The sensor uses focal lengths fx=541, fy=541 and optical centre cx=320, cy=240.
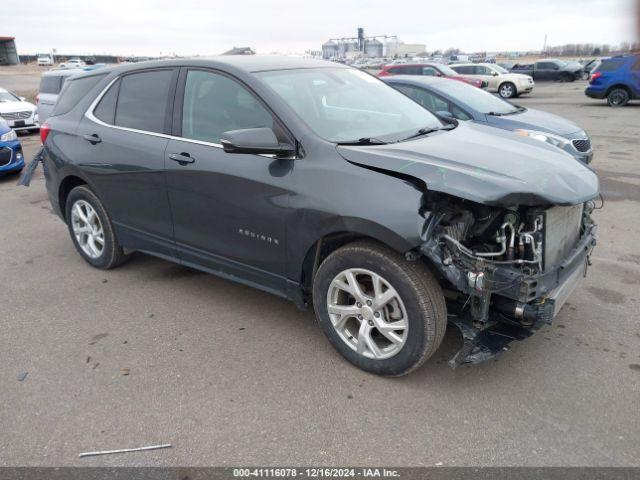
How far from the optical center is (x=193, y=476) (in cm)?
252

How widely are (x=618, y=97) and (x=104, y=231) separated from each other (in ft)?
63.0

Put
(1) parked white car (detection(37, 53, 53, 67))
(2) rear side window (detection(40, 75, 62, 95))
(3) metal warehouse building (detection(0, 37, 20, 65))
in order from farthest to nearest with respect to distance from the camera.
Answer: (3) metal warehouse building (detection(0, 37, 20, 65)), (1) parked white car (detection(37, 53, 53, 67)), (2) rear side window (detection(40, 75, 62, 95))

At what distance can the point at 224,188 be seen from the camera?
3.61 metres

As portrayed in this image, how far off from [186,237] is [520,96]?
24417 millimetres

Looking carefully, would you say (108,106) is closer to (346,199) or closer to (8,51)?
(346,199)

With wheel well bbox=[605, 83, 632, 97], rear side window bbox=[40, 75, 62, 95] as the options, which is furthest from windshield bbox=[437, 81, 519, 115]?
wheel well bbox=[605, 83, 632, 97]

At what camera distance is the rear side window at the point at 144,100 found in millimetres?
4094

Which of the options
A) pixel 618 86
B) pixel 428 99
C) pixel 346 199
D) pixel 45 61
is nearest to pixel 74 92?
pixel 346 199

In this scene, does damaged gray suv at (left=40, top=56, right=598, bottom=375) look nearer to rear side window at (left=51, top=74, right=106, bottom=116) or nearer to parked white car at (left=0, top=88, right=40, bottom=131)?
rear side window at (left=51, top=74, right=106, bottom=116)

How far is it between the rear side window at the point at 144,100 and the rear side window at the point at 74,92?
1.47ft

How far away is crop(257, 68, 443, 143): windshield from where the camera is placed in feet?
11.6

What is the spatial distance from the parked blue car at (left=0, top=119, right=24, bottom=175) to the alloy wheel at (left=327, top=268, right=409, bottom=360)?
7.81 m

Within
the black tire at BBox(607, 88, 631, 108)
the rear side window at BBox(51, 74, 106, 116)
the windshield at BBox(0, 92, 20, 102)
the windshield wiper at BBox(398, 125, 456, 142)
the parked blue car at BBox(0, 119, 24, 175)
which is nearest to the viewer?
the windshield wiper at BBox(398, 125, 456, 142)

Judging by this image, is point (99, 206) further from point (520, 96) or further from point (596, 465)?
point (520, 96)
